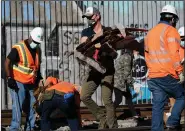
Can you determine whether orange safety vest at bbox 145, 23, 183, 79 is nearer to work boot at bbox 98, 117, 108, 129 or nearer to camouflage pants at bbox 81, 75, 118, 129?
camouflage pants at bbox 81, 75, 118, 129

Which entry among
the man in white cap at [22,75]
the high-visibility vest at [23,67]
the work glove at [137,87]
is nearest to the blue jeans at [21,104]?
the man in white cap at [22,75]

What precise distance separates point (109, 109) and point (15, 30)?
6041 millimetres

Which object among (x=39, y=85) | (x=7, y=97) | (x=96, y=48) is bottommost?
(x=7, y=97)

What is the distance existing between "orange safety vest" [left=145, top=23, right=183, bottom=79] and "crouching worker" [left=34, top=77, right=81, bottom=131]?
1.27 m

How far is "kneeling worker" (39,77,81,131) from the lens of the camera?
814cm

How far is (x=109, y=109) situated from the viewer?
29.5ft

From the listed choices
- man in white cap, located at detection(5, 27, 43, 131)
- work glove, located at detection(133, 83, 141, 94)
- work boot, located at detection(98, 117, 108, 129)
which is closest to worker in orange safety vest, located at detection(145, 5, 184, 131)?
work boot, located at detection(98, 117, 108, 129)

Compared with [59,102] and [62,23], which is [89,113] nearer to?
[59,102]

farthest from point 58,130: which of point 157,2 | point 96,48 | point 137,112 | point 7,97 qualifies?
point 157,2

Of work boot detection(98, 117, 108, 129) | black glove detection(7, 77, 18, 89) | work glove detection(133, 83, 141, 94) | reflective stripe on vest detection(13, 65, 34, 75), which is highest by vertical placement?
reflective stripe on vest detection(13, 65, 34, 75)

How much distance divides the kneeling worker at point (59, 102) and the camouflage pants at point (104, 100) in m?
0.51

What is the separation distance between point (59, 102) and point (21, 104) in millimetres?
1358

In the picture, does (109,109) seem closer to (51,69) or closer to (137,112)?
(137,112)

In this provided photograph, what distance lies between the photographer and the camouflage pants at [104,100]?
29.4 feet
